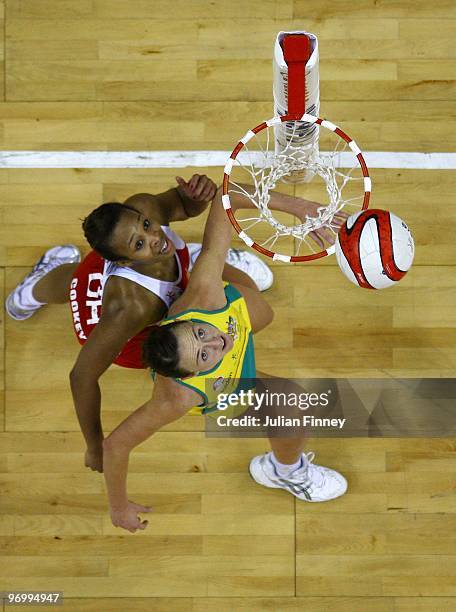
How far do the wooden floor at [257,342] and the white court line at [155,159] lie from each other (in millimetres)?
46

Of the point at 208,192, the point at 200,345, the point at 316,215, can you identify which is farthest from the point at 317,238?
the point at 200,345

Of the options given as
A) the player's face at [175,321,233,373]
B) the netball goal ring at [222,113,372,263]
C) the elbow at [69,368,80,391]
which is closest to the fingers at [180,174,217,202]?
the netball goal ring at [222,113,372,263]

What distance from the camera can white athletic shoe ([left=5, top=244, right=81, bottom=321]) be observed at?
3688 millimetres

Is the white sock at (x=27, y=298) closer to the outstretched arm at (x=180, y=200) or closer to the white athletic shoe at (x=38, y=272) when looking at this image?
the white athletic shoe at (x=38, y=272)

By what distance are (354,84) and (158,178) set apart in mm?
1210

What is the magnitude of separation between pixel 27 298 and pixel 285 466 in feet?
5.32

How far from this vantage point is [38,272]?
3.72 metres

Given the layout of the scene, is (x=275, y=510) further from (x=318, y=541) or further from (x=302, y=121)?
(x=302, y=121)

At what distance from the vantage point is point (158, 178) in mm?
3824

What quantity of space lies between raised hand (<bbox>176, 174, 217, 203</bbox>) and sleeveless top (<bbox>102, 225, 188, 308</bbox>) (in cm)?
20

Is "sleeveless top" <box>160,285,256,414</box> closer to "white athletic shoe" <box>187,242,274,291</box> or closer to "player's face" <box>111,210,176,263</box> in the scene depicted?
"player's face" <box>111,210,176,263</box>

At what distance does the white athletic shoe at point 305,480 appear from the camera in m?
3.64

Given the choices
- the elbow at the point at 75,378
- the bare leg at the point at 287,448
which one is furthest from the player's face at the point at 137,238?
the bare leg at the point at 287,448

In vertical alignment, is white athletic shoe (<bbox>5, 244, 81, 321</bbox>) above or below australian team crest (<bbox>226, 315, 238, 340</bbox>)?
below
